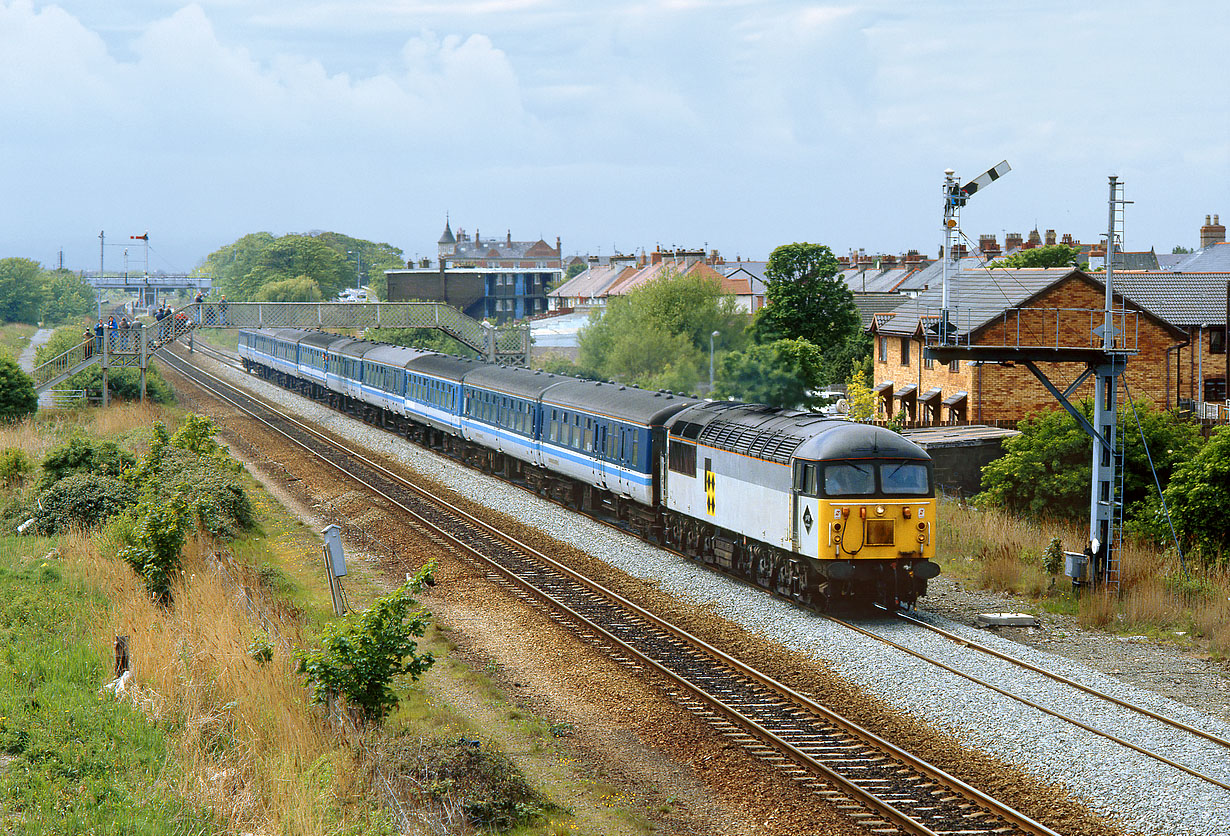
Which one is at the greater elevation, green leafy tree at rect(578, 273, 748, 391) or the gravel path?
green leafy tree at rect(578, 273, 748, 391)

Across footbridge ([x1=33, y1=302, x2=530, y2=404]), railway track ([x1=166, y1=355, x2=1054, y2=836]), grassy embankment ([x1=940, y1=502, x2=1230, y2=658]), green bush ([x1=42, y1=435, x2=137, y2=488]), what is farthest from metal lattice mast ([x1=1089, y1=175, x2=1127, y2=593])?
footbridge ([x1=33, y1=302, x2=530, y2=404])

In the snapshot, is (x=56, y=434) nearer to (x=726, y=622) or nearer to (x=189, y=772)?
(x=726, y=622)

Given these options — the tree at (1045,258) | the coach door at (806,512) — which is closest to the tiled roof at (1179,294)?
the tree at (1045,258)

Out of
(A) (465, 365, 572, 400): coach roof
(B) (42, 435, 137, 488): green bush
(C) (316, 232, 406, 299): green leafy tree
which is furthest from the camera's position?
(C) (316, 232, 406, 299): green leafy tree

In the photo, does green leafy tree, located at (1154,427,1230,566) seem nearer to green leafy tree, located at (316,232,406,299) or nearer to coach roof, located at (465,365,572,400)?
coach roof, located at (465,365,572,400)

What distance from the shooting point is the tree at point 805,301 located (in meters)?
67.5

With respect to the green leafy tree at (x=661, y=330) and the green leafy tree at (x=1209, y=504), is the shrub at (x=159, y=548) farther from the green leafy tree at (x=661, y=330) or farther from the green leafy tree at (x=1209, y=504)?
the green leafy tree at (x=661, y=330)

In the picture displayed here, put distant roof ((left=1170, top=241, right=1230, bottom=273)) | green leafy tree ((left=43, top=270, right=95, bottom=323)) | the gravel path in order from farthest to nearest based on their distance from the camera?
green leafy tree ((left=43, top=270, right=95, bottom=323)) < distant roof ((left=1170, top=241, right=1230, bottom=273)) < the gravel path

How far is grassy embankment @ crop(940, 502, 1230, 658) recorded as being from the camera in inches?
725

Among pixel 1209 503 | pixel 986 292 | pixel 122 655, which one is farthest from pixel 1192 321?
pixel 122 655

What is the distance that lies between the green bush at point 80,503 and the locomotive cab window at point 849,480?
15.3 metres

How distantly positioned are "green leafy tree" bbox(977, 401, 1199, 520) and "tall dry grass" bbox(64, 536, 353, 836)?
56.2 feet

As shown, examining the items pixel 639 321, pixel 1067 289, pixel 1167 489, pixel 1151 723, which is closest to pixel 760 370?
pixel 639 321

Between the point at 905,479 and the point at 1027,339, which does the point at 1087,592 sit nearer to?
the point at 905,479
